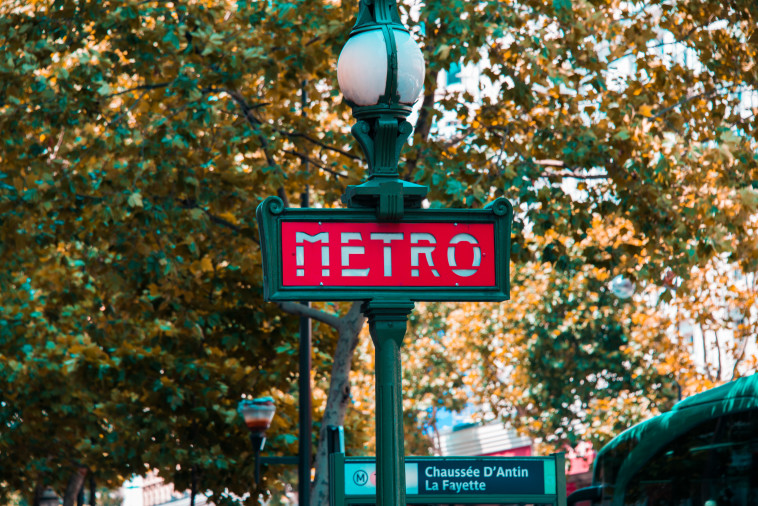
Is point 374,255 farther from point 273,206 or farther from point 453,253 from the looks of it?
point 273,206

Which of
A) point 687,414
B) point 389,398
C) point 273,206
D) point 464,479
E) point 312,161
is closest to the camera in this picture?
point 389,398

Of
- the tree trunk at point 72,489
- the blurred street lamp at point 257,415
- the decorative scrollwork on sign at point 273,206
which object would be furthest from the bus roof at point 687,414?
the tree trunk at point 72,489

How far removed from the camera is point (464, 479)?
9008 mm

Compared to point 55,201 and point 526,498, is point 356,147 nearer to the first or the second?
point 55,201

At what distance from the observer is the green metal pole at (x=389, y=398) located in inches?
164

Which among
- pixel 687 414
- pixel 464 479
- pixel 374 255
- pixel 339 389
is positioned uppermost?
pixel 339 389

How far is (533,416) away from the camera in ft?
90.5

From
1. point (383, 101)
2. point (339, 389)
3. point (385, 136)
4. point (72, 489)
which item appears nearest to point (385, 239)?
point (385, 136)

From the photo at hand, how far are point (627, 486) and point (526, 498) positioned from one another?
1381 mm

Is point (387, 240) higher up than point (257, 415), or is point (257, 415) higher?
point (257, 415)

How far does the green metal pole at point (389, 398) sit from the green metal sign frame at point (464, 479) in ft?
15.4

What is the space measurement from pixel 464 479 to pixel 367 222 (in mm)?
4986

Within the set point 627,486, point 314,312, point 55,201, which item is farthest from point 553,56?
point 55,201

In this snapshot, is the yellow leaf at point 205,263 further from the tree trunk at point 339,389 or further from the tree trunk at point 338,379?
the tree trunk at point 339,389
